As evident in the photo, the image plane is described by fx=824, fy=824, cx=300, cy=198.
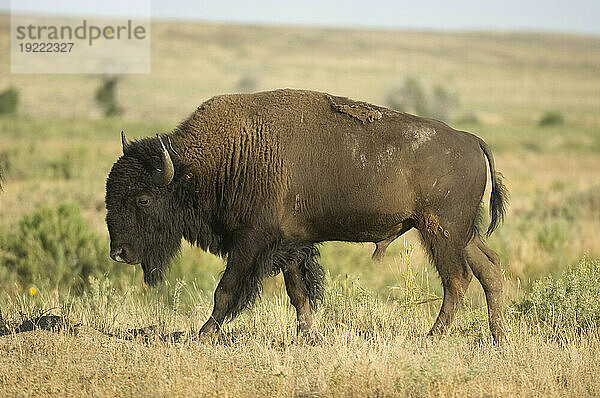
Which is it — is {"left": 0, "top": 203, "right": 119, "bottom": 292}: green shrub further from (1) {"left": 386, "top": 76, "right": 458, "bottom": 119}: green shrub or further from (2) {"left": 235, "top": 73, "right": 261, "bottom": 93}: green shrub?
(2) {"left": 235, "top": 73, "right": 261, "bottom": 93}: green shrub

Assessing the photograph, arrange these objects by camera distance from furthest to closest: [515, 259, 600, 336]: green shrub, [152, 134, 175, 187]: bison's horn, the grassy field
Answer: [515, 259, 600, 336]: green shrub
[152, 134, 175, 187]: bison's horn
the grassy field

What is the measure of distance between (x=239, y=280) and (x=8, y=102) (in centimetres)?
5560

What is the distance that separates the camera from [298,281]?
868cm

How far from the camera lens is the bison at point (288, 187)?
777cm

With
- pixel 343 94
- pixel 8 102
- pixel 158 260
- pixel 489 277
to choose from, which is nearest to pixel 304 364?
pixel 158 260

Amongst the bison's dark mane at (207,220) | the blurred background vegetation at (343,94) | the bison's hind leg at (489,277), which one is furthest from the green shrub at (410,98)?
the bison's dark mane at (207,220)

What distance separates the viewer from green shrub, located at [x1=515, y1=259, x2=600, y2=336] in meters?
8.48

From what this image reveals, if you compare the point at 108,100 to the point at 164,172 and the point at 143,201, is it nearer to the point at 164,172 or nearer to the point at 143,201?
the point at 143,201

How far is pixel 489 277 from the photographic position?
8.39m

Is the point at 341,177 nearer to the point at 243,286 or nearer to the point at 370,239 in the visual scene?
the point at 370,239

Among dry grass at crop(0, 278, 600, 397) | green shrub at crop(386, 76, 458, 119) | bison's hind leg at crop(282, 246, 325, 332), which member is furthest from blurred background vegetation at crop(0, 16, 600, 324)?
dry grass at crop(0, 278, 600, 397)

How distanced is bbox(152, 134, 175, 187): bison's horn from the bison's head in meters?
0.07

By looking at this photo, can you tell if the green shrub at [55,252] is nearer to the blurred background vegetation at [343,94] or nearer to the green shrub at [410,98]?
the blurred background vegetation at [343,94]

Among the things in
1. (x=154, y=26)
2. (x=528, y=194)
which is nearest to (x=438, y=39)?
(x=154, y=26)
